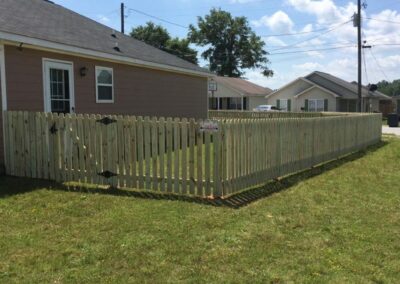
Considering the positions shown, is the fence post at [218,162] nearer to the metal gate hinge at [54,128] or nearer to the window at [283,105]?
the metal gate hinge at [54,128]

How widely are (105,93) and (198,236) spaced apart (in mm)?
7877

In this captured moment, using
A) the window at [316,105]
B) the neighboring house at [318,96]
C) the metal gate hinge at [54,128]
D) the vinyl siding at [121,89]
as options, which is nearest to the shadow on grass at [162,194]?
the metal gate hinge at [54,128]

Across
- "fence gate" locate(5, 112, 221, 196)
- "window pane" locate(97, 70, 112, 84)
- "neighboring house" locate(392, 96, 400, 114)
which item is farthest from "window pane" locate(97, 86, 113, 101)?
"neighboring house" locate(392, 96, 400, 114)

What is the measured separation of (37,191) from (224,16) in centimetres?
6462

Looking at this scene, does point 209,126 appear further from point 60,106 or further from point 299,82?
point 299,82

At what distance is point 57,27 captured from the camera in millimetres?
11328

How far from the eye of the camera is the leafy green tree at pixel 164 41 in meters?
59.0

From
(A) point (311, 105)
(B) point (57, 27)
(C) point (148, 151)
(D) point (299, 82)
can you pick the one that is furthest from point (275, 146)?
(D) point (299, 82)

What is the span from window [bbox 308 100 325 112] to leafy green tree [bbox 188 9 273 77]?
23.2m

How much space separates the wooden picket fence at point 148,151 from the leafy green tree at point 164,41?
51.2 m

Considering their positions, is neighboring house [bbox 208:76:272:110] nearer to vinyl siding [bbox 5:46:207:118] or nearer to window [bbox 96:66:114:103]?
vinyl siding [bbox 5:46:207:118]

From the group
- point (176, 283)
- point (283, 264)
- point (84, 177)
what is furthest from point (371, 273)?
point (84, 177)

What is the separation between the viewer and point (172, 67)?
15445 mm

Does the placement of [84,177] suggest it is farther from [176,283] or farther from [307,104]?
[307,104]
